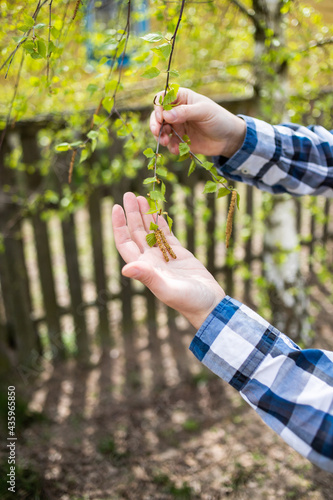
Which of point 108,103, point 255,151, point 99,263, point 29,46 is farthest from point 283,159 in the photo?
point 99,263

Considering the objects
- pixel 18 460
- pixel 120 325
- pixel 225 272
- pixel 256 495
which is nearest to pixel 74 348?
pixel 120 325

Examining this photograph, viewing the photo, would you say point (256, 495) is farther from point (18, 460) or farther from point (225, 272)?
point (225, 272)

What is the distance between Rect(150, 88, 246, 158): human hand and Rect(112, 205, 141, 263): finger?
39cm

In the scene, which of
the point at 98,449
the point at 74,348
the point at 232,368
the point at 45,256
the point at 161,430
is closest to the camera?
the point at 232,368

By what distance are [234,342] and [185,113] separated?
0.89 m

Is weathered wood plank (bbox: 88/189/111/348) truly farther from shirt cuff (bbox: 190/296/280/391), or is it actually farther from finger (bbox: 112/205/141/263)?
shirt cuff (bbox: 190/296/280/391)

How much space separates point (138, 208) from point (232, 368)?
0.67 metres

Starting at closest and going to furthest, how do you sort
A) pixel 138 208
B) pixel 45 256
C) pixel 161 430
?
pixel 138 208 < pixel 161 430 < pixel 45 256

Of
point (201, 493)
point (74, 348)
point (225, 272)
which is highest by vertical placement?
point (225, 272)

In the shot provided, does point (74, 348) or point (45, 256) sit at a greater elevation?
point (45, 256)

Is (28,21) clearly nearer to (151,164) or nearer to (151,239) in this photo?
(151,164)

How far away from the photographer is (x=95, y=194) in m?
3.18

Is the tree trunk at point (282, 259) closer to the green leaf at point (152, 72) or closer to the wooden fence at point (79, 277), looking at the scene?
the wooden fence at point (79, 277)

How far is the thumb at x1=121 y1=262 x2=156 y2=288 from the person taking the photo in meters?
1.13
